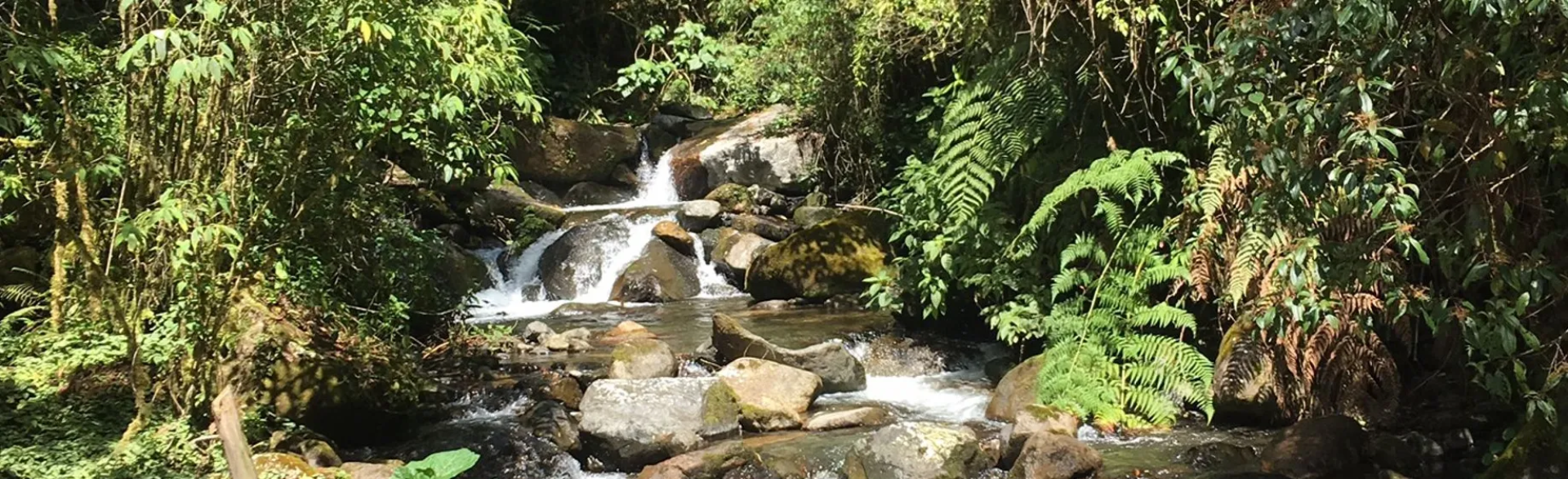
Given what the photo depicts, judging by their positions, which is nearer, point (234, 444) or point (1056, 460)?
point (234, 444)

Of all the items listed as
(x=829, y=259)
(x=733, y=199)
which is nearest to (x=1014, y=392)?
(x=829, y=259)

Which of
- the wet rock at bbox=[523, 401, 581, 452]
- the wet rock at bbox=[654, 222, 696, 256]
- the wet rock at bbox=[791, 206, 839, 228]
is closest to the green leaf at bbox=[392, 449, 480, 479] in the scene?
the wet rock at bbox=[523, 401, 581, 452]

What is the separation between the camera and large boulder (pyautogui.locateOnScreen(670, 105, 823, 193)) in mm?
13789

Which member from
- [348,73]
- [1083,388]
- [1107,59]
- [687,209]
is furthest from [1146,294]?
[687,209]

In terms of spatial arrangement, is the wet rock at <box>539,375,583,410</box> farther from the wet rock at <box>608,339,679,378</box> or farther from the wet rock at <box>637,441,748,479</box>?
the wet rock at <box>637,441,748,479</box>

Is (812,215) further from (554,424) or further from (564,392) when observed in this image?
(554,424)

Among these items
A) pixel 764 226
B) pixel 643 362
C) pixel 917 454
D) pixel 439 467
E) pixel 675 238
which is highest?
pixel 764 226

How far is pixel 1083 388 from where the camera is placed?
600cm

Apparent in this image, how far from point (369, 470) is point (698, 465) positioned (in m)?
1.60

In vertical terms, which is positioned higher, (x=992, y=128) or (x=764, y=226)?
(x=992, y=128)

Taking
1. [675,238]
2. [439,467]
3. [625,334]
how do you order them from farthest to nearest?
[675,238] < [625,334] < [439,467]

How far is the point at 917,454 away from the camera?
5.21 m

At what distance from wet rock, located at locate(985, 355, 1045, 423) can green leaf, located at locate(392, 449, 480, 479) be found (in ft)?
13.3

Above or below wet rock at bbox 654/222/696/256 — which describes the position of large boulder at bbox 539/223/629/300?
below
